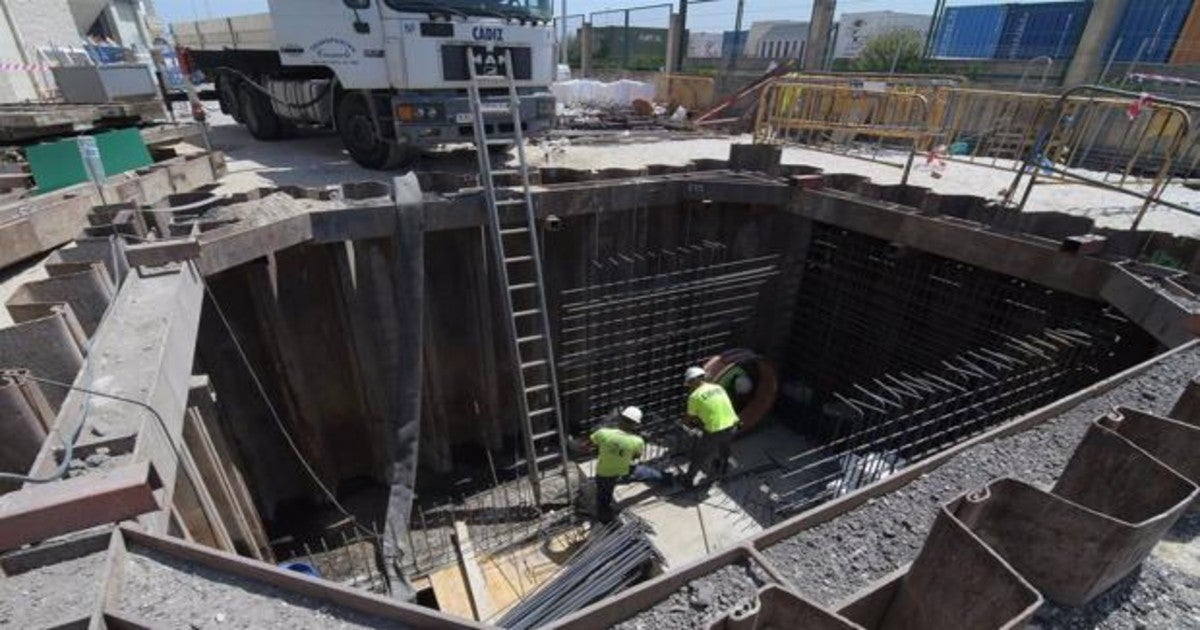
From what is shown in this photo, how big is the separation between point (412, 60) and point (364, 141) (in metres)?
1.92

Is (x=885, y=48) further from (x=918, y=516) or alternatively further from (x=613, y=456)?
(x=918, y=516)

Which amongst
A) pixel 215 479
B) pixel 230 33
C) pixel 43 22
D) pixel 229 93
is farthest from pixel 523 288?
pixel 43 22

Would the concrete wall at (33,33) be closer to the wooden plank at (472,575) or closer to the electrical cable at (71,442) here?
the electrical cable at (71,442)

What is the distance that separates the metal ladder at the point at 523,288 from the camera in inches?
239

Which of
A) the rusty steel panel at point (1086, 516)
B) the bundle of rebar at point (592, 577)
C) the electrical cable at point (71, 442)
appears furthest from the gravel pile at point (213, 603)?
the bundle of rebar at point (592, 577)

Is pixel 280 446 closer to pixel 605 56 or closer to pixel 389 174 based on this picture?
pixel 389 174

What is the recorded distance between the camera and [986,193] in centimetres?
842

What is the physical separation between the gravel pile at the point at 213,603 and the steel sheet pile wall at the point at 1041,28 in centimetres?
2524

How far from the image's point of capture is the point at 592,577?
503 cm

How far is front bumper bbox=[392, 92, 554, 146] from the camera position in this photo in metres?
7.33

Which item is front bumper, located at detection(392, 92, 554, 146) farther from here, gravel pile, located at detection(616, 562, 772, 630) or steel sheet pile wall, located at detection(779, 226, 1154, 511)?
gravel pile, located at detection(616, 562, 772, 630)

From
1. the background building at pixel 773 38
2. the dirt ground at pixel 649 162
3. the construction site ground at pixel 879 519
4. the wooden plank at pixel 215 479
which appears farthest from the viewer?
the background building at pixel 773 38

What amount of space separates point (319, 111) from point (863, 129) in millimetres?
9422

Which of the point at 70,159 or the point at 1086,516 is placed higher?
the point at 70,159
